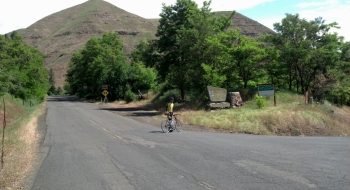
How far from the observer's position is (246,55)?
32.9 metres

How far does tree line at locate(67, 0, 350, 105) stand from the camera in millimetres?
33219

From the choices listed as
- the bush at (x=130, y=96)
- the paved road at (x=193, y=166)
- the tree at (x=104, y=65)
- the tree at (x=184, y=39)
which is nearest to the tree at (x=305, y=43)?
the tree at (x=184, y=39)

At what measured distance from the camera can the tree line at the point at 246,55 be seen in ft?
109

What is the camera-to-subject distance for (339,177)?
844 cm

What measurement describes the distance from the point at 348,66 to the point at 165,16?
68.2 ft

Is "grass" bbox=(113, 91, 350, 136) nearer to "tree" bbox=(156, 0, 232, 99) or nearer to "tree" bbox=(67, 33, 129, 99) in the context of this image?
"tree" bbox=(156, 0, 232, 99)

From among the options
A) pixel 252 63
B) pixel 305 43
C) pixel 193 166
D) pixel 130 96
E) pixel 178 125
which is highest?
pixel 305 43

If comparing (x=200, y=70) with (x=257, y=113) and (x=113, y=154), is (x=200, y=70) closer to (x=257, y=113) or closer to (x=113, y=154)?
(x=257, y=113)

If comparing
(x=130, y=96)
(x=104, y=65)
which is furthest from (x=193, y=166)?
(x=104, y=65)

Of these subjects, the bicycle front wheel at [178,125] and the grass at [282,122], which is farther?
the grass at [282,122]

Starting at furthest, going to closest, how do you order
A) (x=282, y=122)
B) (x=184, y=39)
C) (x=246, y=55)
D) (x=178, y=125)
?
1. (x=184, y=39)
2. (x=246, y=55)
3. (x=282, y=122)
4. (x=178, y=125)

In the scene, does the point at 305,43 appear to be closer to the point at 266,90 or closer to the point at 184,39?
the point at 266,90

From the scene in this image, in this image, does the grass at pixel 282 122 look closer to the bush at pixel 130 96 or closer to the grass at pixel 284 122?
the grass at pixel 284 122

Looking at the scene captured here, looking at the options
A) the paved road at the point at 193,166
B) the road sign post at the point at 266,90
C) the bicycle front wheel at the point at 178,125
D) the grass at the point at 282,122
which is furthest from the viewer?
the road sign post at the point at 266,90
